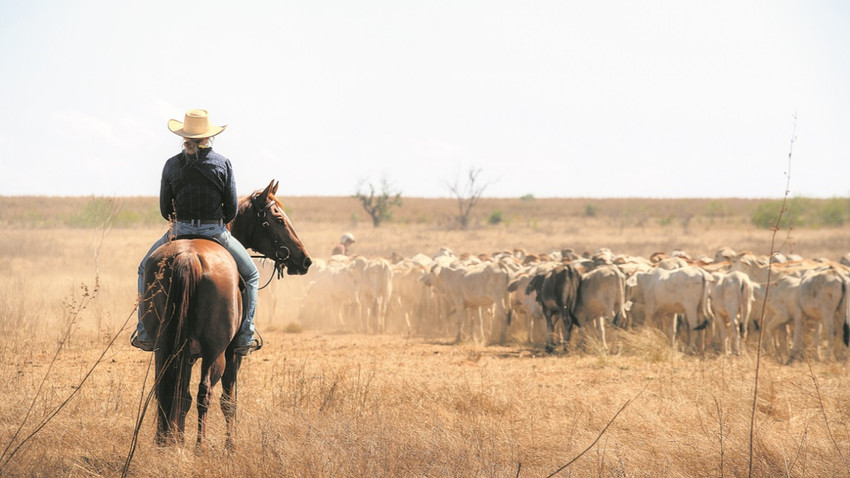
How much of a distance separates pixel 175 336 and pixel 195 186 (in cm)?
134

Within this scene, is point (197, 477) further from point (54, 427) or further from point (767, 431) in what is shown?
point (767, 431)

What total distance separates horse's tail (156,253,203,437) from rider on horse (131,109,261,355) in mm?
679

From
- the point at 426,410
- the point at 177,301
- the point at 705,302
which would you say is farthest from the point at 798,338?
the point at 177,301

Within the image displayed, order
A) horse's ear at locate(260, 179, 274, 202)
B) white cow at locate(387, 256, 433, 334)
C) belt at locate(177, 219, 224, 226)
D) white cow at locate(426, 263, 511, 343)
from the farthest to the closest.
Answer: white cow at locate(387, 256, 433, 334)
white cow at locate(426, 263, 511, 343)
horse's ear at locate(260, 179, 274, 202)
belt at locate(177, 219, 224, 226)

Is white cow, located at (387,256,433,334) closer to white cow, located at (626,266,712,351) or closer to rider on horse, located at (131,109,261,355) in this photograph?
white cow, located at (626,266,712,351)

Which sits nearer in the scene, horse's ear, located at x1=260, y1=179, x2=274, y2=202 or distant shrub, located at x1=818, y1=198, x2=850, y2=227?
Answer: horse's ear, located at x1=260, y1=179, x2=274, y2=202

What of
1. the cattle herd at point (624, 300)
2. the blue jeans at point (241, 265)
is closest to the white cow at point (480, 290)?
the cattle herd at point (624, 300)

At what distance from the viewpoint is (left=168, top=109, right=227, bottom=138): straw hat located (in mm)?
6797

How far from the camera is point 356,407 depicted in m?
7.76

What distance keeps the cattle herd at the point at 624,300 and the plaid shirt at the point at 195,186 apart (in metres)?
8.21

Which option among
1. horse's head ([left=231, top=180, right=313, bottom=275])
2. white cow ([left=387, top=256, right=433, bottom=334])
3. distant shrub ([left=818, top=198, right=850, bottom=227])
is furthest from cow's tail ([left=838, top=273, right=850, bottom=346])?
distant shrub ([left=818, top=198, right=850, bottom=227])

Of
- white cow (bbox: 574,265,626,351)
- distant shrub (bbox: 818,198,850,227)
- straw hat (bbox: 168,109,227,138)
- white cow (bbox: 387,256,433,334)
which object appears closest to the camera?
straw hat (bbox: 168,109,227,138)

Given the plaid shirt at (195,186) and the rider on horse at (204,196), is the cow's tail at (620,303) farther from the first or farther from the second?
the plaid shirt at (195,186)

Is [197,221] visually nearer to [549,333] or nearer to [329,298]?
[549,333]
